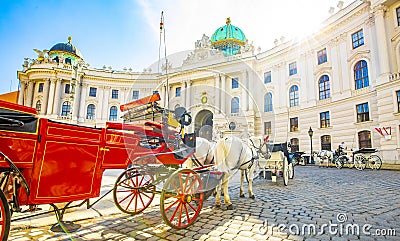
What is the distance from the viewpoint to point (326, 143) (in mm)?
20688

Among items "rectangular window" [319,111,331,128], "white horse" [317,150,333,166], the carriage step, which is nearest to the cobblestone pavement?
the carriage step

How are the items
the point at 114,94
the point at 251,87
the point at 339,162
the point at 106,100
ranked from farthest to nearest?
1. the point at 114,94
2. the point at 106,100
3. the point at 251,87
4. the point at 339,162

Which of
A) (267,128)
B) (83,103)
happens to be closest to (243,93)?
(267,128)

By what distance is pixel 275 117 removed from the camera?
26422 millimetres

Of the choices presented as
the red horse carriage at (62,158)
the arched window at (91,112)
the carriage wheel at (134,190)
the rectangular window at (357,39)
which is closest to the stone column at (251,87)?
the rectangular window at (357,39)

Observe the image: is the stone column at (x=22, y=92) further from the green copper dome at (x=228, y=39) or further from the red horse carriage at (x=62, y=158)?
the red horse carriage at (x=62, y=158)

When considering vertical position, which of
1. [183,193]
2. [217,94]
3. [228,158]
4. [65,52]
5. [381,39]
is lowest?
[183,193]

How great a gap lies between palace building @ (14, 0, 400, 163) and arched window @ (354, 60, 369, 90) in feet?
0.28

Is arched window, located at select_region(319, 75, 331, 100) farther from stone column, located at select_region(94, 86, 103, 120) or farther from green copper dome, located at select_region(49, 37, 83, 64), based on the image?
green copper dome, located at select_region(49, 37, 83, 64)

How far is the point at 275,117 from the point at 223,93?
7.79m

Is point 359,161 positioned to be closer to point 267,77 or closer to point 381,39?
point 381,39

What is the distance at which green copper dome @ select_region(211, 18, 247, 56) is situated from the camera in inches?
1337

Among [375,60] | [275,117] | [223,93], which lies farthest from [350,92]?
[223,93]

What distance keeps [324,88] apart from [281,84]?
205 inches
